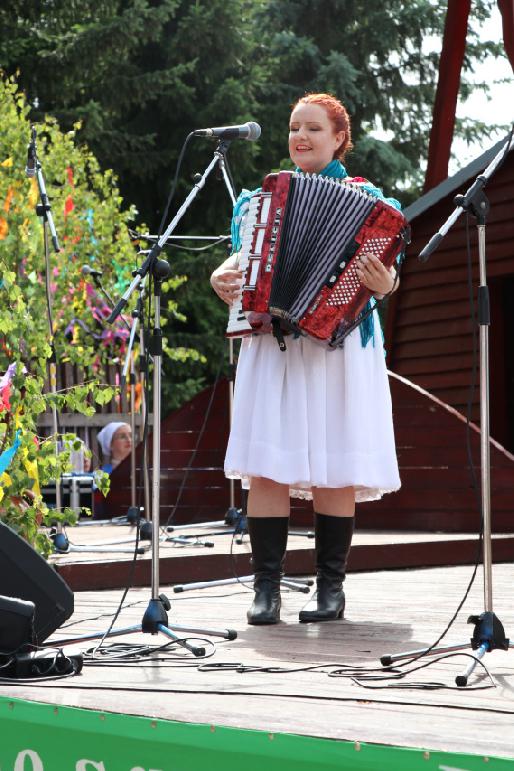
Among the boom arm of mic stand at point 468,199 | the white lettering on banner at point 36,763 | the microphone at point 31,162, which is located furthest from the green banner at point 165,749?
the microphone at point 31,162

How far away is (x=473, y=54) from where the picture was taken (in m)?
21.4

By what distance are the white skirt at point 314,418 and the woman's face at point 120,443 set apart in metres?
6.41

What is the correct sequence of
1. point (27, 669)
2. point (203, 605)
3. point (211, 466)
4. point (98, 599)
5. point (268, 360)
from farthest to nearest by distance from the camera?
point (211, 466)
point (98, 599)
point (203, 605)
point (268, 360)
point (27, 669)

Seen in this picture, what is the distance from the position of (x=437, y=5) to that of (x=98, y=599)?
18345mm

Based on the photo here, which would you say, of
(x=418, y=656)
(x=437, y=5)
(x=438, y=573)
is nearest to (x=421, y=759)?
(x=418, y=656)

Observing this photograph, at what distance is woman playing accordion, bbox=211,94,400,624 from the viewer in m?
3.53

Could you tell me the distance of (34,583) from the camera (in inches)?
113

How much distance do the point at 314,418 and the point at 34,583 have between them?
1.04m

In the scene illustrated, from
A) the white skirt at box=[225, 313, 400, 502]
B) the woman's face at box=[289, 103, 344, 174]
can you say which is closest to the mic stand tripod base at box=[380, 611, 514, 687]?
the white skirt at box=[225, 313, 400, 502]

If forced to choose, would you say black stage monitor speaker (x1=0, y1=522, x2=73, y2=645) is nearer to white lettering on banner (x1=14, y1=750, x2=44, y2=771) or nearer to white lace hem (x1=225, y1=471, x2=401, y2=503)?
white lettering on banner (x1=14, y1=750, x2=44, y2=771)

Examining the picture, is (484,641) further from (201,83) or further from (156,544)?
(201,83)

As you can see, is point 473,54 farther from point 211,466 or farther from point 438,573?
point 438,573

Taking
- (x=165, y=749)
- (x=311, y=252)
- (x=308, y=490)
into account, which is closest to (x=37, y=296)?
Answer: (x=308, y=490)

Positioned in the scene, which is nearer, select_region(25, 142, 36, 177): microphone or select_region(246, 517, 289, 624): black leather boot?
select_region(246, 517, 289, 624): black leather boot
